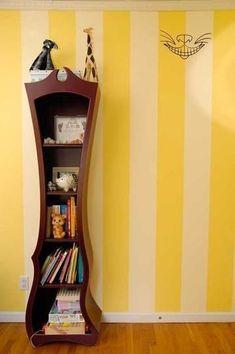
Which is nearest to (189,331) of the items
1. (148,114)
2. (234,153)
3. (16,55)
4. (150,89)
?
(234,153)

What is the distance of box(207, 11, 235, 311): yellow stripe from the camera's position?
2299 millimetres

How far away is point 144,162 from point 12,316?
159 cm

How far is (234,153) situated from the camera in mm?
2346

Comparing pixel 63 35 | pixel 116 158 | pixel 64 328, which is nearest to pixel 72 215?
pixel 116 158

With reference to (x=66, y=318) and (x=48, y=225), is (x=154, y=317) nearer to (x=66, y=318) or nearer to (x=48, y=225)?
(x=66, y=318)

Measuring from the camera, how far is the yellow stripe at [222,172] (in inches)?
90.5

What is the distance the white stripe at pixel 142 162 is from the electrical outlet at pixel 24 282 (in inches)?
31.9

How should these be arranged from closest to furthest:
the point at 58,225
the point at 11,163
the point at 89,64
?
Answer: the point at 58,225, the point at 89,64, the point at 11,163

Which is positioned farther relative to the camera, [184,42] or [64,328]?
[184,42]

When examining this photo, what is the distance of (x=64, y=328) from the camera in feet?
6.92

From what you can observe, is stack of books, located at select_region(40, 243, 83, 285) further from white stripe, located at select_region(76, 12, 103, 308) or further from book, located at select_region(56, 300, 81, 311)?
white stripe, located at select_region(76, 12, 103, 308)

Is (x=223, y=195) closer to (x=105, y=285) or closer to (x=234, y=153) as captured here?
(x=234, y=153)

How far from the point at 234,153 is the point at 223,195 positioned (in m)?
0.33

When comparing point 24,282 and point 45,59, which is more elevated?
point 45,59
